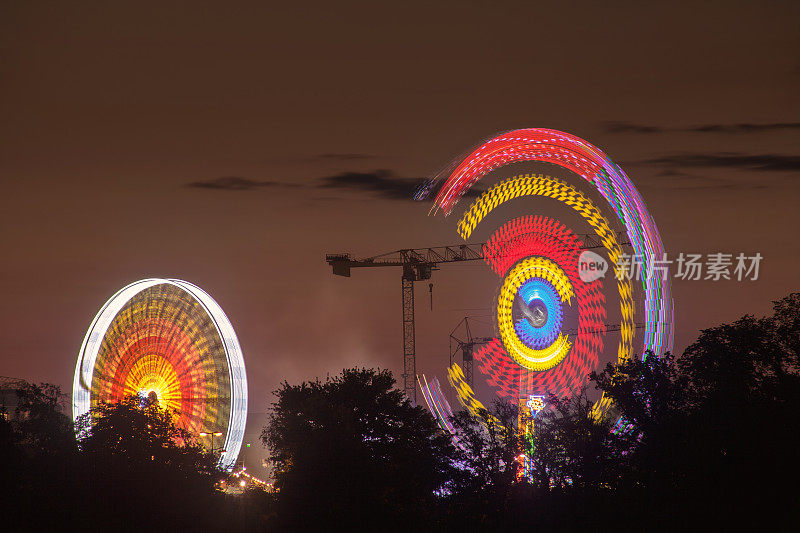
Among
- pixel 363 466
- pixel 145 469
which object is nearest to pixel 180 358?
pixel 145 469

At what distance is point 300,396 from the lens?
6688 centimetres

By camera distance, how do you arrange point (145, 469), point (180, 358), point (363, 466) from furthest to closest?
point (180, 358)
point (145, 469)
point (363, 466)

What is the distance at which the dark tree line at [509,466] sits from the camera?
42.0 meters

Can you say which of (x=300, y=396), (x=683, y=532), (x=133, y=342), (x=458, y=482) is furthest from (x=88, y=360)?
(x=683, y=532)

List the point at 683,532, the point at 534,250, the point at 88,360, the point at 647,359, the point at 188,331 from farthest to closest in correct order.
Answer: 1. the point at 534,250
2. the point at 188,331
3. the point at 88,360
4. the point at 647,359
5. the point at 683,532

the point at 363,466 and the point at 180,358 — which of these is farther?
the point at 180,358

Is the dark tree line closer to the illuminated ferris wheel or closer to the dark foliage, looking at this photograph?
the dark foliage

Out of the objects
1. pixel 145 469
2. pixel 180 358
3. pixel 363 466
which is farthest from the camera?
pixel 180 358

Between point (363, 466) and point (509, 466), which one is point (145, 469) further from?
point (509, 466)

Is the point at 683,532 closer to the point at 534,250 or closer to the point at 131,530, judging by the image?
the point at 131,530

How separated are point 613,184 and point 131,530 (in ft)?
103

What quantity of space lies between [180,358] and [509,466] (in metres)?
20.9

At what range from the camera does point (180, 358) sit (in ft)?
197

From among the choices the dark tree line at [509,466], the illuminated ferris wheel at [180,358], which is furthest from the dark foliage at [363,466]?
the illuminated ferris wheel at [180,358]
